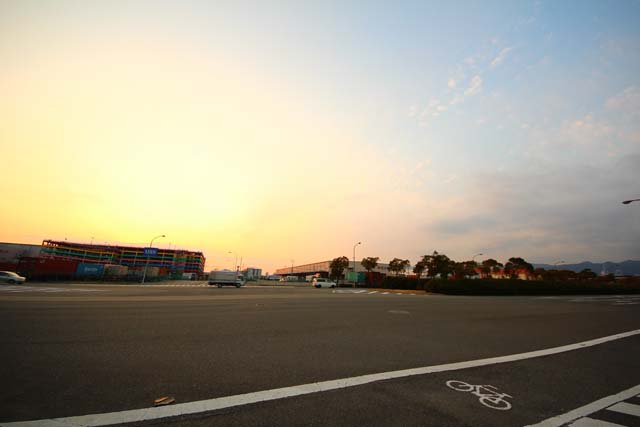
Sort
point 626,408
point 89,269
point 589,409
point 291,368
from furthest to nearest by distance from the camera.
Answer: point 89,269, point 291,368, point 626,408, point 589,409

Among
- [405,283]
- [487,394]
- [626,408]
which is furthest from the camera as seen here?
[405,283]

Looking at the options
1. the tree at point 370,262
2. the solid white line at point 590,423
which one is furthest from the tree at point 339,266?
the solid white line at point 590,423

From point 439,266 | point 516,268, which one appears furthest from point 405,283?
point 516,268

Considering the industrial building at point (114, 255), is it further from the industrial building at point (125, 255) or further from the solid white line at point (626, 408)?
the solid white line at point (626, 408)

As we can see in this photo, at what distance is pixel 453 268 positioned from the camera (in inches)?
2916

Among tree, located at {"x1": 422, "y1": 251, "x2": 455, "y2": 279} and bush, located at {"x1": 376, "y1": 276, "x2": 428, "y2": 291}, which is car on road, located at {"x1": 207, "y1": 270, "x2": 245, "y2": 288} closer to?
bush, located at {"x1": 376, "y1": 276, "x2": 428, "y2": 291}

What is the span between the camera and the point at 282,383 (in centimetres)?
443

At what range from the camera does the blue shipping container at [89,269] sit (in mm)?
56575

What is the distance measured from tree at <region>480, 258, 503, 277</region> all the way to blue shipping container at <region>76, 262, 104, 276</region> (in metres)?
106

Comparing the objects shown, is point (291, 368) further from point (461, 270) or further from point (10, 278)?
point (461, 270)

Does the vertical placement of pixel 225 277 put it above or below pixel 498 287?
above

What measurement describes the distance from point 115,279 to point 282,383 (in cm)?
6038

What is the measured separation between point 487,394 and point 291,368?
311 centimetres

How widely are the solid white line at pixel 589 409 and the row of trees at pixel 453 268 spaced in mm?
58126
